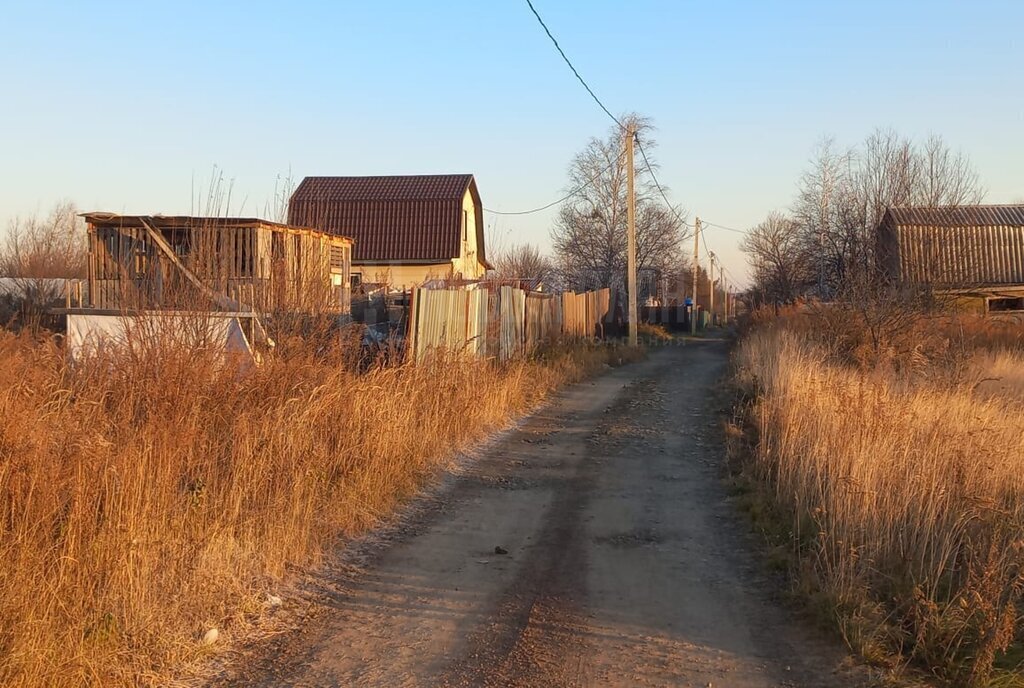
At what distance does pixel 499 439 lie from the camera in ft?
38.2

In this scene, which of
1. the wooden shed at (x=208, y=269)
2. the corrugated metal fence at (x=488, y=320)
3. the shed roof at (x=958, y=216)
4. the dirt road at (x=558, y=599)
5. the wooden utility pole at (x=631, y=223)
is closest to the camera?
the dirt road at (x=558, y=599)

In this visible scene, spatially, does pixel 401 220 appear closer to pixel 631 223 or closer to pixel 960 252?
pixel 631 223

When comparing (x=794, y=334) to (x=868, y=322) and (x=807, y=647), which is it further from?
(x=807, y=647)

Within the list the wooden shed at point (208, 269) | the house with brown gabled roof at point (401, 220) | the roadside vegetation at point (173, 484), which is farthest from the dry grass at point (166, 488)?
the house with brown gabled roof at point (401, 220)

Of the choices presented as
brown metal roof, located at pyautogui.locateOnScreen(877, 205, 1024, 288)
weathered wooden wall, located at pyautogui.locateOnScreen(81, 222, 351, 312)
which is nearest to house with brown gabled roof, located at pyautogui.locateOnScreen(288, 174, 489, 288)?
weathered wooden wall, located at pyautogui.locateOnScreen(81, 222, 351, 312)

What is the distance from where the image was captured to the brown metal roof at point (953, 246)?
20000 millimetres

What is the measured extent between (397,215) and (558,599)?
1154 inches

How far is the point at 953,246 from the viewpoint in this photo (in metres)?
21.9

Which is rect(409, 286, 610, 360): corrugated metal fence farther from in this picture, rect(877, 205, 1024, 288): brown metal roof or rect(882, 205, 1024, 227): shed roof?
rect(882, 205, 1024, 227): shed roof

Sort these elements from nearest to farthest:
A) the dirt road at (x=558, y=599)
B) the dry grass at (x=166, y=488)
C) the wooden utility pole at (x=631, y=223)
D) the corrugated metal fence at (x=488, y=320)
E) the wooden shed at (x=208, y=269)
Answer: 1. the dry grass at (x=166, y=488)
2. the dirt road at (x=558, y=599)
3. the wooden shed at (x=208, y=269)
4. the corrugated metal fence at (x=488, y=320)
5. the wooden utility pole at (x=631, y=223)

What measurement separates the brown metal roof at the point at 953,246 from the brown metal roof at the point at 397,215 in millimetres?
15961

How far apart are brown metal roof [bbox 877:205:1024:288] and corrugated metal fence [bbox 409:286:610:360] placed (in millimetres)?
7832

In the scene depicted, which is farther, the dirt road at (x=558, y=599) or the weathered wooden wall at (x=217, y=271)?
the weathered wooden wall at (x=217, y=271)

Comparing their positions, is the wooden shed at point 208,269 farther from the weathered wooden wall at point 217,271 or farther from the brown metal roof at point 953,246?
the brown metal roof at point 953,246
